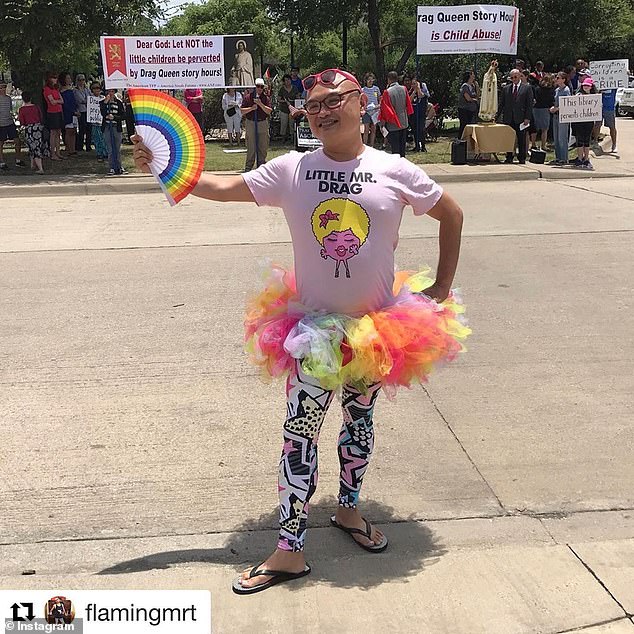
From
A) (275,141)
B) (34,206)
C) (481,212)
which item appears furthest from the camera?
(275,141)

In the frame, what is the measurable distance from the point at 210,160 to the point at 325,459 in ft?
47.6

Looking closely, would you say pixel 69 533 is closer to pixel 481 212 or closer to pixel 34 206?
pixel 481 212

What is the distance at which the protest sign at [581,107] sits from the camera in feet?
50.2

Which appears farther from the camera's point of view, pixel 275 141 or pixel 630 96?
pixel 630 96

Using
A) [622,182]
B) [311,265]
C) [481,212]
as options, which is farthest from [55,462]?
[622,182]

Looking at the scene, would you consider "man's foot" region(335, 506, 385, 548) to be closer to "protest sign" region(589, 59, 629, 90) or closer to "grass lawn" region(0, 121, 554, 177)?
"grass lawn" region(0, 121, 554, 177)

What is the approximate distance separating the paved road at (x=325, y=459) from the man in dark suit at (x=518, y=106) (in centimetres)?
889

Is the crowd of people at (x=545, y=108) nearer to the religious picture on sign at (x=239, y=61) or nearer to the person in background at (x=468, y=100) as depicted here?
the person in background at (x=468, y=100)

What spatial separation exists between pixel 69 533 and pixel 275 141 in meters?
19.7

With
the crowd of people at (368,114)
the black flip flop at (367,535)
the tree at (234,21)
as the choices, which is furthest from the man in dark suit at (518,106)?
the tree at (234,21)

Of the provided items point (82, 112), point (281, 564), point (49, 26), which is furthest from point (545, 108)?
point (281, 564)

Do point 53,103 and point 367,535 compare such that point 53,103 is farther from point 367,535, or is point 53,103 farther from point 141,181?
point 367,535

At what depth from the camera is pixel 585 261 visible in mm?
8016

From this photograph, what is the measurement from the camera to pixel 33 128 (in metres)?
15.8
